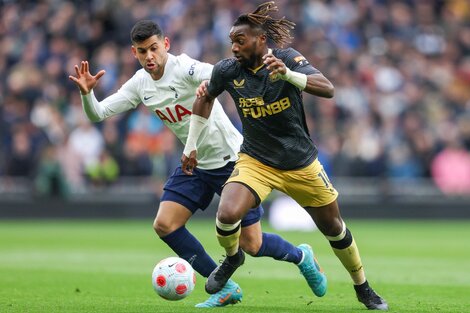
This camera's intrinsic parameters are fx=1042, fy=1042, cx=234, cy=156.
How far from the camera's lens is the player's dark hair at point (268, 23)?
859 centimetres

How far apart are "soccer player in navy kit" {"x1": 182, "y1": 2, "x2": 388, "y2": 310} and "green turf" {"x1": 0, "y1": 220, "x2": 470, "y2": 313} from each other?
0.58m

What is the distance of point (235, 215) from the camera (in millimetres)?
8461

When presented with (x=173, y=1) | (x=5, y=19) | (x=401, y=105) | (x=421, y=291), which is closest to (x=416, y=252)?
(x=421, y=291)

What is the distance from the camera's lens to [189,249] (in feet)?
30.8

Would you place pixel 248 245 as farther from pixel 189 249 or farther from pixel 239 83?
pixel 239 83

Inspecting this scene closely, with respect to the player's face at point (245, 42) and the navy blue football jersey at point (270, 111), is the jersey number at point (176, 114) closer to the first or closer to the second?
the navy blue football jersey at point (270, 111)

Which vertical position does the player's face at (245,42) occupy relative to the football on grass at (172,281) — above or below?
above

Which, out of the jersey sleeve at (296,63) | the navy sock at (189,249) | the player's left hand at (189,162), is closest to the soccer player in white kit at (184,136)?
the navy sock at (189,249)

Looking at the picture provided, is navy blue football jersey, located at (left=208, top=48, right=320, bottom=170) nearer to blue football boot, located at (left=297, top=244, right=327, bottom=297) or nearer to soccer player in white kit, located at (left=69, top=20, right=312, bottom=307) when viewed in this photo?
soccer player in white kit, located at (left=69, top=20, right=312, bottom=307)

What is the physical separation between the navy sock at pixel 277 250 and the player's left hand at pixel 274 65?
6.52ft

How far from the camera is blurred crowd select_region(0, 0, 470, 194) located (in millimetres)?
21156

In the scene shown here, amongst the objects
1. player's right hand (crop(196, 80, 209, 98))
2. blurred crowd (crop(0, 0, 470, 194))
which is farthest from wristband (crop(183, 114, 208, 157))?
blurred crowd (crop(0, 0, 470, 194))

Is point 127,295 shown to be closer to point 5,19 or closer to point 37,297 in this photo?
point 37,297

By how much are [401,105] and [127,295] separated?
12872 mm
